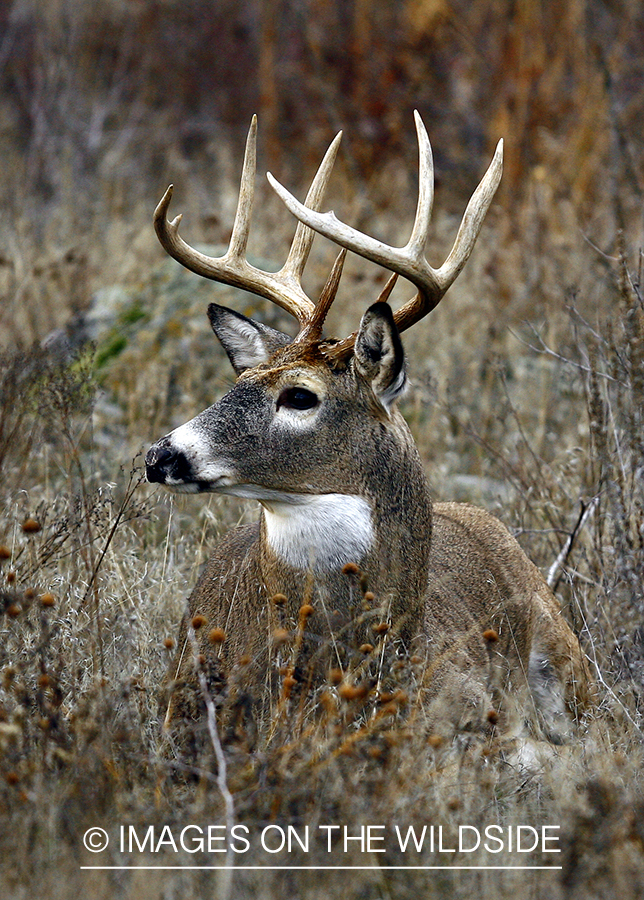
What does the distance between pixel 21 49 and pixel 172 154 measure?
2270mm

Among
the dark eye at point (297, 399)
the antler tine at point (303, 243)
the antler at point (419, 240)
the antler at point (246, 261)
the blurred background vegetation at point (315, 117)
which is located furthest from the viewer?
the blurred background vegetation at point (315, 117)

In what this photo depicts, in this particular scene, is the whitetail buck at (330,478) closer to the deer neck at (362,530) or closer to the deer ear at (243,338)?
the deer neck at (362,530)

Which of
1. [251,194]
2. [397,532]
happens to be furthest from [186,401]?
[397,532]

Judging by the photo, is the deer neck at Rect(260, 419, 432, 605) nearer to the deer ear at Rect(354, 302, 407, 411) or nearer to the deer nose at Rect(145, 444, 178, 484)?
the deer ear at Rect(354, 302, 407, 411)

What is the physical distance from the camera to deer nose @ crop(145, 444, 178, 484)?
3822 millimetres

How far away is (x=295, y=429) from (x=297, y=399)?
0.34 ft

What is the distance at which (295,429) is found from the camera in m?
3.99

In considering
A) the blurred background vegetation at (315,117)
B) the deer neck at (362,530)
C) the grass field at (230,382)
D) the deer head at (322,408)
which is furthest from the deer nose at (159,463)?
the blurred background vegetation at (315,117)

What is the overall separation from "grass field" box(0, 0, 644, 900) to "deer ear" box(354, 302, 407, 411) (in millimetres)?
825

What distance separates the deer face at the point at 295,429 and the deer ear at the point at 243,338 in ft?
1.10

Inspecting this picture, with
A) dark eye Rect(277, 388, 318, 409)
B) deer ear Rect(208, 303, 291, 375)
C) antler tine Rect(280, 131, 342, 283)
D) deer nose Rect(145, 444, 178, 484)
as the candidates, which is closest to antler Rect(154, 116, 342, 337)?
antler tine Rect(280, 131, 342, 283)

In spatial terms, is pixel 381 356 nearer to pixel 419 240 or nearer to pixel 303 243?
pixel 419 240

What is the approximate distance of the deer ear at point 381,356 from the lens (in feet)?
12.6

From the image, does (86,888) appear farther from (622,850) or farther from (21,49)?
(21,49)
